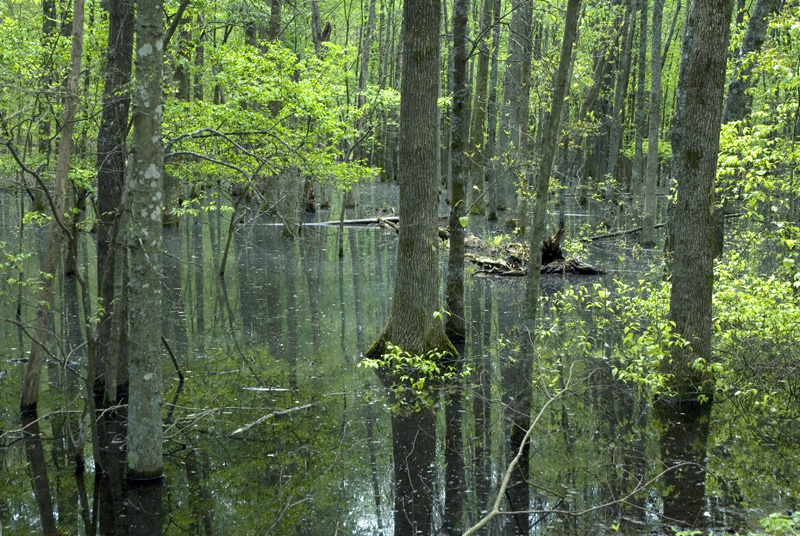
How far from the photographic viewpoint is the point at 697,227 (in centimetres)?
777

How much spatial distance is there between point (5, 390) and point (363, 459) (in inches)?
193

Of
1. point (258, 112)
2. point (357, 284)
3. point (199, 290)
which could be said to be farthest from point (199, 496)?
point (357, 284)

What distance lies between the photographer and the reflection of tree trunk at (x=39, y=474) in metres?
5.49

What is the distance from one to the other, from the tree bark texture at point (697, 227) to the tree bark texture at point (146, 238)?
5.31m

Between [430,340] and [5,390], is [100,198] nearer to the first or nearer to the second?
[5,390]

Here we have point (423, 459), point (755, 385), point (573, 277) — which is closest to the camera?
point (423, 459)

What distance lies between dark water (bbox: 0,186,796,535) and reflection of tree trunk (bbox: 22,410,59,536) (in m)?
0.03

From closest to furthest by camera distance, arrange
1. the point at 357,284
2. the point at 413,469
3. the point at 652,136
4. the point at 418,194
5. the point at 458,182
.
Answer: the point at 413,469 → the point at 418,194 → the point at 458,182 → the point at 357,284 → the point at 652,136

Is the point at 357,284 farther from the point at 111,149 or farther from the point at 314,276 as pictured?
the point at 111,149

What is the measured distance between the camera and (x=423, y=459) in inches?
263

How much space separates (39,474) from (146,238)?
2.61 meters

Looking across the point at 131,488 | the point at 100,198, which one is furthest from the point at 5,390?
the point at 131,488

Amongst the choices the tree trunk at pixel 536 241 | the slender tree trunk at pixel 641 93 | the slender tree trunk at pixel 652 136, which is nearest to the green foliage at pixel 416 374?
the tree trunk at pixel 536 241

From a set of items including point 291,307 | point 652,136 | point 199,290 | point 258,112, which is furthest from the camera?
point 652,136
